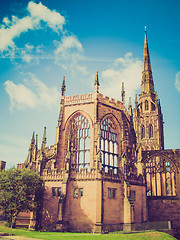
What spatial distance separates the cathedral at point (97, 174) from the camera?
99.3 ft

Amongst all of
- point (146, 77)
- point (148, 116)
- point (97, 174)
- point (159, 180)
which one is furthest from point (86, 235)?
point (146, 77)

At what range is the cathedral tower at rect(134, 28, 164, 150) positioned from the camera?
206ft

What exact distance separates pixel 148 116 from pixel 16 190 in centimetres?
4472

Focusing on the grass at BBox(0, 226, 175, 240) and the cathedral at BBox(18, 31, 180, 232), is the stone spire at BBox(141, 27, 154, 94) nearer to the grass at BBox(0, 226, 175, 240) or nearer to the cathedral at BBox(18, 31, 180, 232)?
the cathedral at BBox(18, 31, 180, 232)

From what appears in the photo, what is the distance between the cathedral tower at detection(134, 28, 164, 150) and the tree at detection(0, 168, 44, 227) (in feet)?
117

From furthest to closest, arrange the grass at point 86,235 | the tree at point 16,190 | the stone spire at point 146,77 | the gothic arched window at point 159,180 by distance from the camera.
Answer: the stone spire at point 146,77
the gothic arched window at point 159,180
the tree at point 16,190
the grass at point 86,235

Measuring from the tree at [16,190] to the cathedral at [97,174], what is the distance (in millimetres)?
3036

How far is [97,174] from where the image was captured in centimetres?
3116

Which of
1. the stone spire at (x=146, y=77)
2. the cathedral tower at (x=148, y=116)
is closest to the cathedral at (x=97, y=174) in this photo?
the cathedral tower at (x=148, y=116)

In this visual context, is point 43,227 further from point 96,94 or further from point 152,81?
point 152,81

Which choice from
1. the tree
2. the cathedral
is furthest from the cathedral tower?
the tree

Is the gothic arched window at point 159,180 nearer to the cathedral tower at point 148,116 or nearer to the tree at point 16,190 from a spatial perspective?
the cathedral tower at point 148,116

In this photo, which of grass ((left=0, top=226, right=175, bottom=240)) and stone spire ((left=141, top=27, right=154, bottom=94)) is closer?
grass ((left=0, top=226, right=175, bottom=240))

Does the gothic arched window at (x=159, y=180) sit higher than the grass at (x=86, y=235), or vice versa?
the gothic arched window at (x=159, y=180)
